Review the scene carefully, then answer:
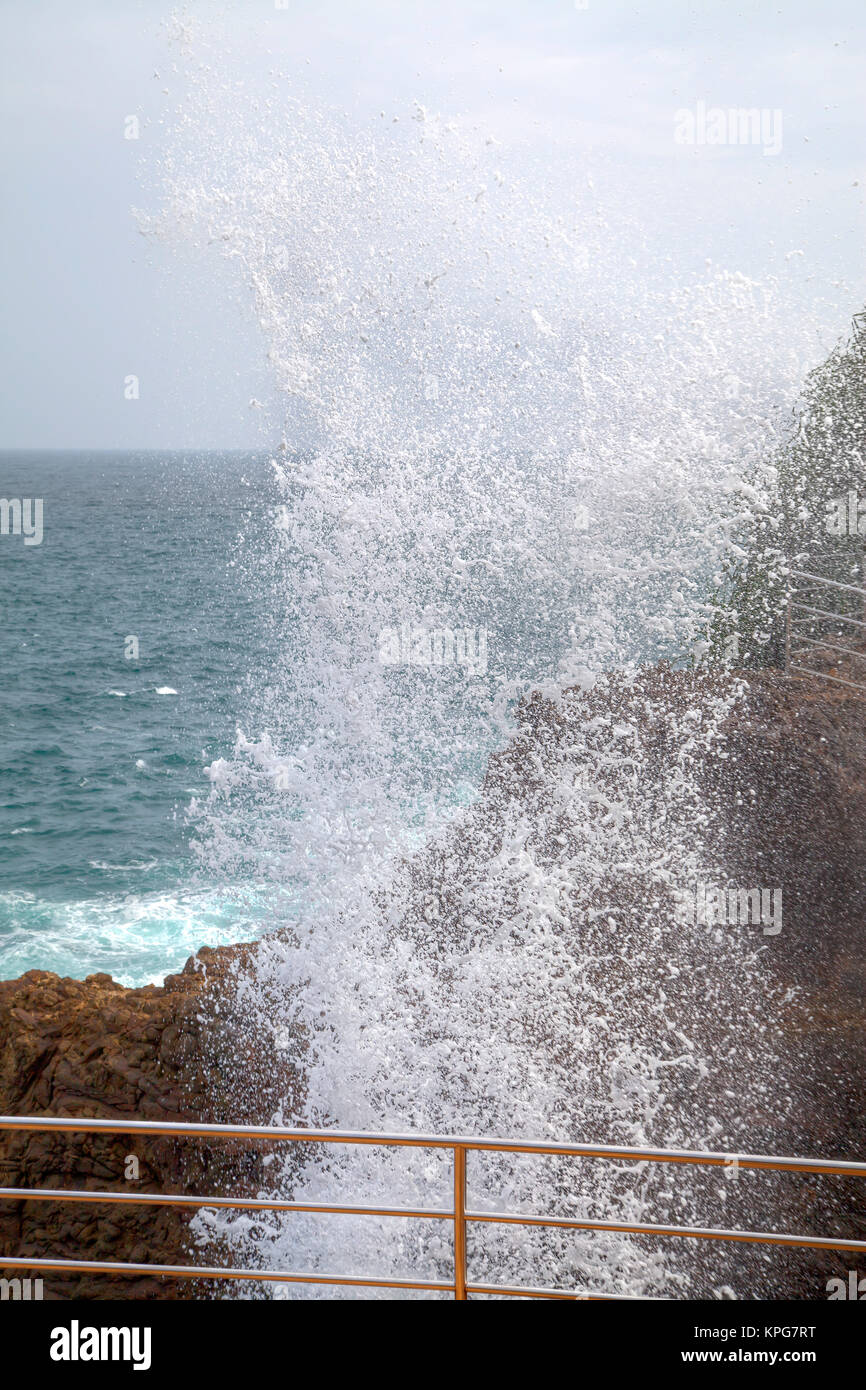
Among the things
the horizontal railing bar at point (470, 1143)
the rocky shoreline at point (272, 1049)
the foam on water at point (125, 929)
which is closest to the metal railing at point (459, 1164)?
the horizontal railing bar at point (470, 1143)

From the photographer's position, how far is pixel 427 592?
8.23 metres

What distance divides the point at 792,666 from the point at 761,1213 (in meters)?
5.18

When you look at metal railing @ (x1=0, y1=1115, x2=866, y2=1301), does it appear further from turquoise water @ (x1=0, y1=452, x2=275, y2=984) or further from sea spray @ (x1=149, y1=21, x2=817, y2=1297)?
turquoise water @ (x1=0, y1=452, x2=275, y2=984)

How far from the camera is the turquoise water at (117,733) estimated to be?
12.4 m

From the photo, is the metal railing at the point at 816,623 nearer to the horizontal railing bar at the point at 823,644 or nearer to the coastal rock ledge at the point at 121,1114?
the horizontal railing bar at the point at 823,644

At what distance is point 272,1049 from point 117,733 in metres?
16.5

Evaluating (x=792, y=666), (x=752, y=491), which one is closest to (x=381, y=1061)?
(x=792, y=666)

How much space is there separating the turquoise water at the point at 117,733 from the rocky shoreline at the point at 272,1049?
13.2ft

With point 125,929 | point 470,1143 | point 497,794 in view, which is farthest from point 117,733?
point 470,1143

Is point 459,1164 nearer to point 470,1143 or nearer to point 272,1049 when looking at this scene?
point 470,1143

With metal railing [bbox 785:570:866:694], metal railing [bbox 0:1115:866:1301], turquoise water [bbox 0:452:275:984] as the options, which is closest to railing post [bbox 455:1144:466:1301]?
Answer: metal railing [bbox 0:1115:866:1301]

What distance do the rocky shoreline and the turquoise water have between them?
401 cm

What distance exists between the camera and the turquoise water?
1242 cm
